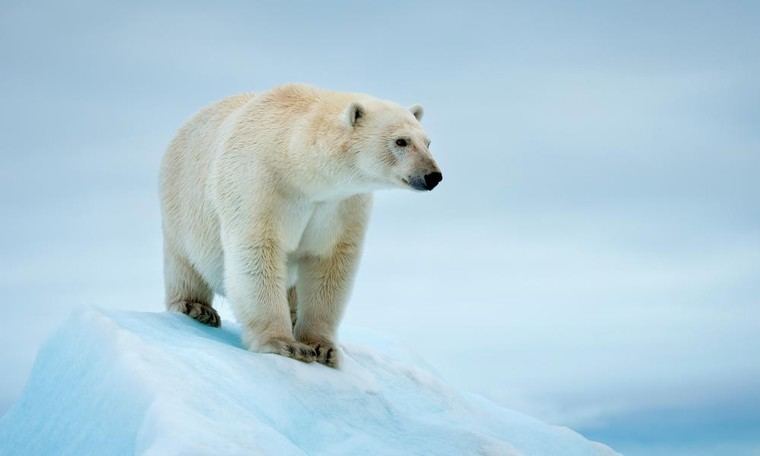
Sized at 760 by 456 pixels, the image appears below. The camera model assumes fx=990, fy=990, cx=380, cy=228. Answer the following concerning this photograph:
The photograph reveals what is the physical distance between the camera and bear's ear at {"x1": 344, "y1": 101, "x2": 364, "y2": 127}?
9141 mm

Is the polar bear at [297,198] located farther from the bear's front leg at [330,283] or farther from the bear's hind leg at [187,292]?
the bear's hind leg at [187,292]

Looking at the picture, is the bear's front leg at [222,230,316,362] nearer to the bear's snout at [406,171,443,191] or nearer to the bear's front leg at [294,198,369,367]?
the bear's front leg at [294,198,369,367]

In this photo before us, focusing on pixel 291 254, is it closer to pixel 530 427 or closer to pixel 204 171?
pixel 204 171

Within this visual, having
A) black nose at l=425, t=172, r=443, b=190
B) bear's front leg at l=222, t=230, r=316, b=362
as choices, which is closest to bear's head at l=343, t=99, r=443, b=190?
black nose at l=425, t=172, r=443, b=190

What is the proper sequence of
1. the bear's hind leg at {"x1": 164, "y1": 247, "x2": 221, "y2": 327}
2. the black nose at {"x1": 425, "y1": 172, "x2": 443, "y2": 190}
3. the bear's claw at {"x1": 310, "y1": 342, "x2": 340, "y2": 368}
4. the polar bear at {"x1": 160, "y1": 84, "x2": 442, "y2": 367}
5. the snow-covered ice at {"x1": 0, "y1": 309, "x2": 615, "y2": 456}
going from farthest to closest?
the bear's hind leg at {"x1": 164, "y1": 247, "x2": 221, "y2": 327} < the bear's claw at {"x1": 310, "y1": 342, "x2": 340, "y2": 368} < the polar bear at {"x1": 160, "y1": 84, "x2": 442, "y2": 367} < the black nose at {"x1": 425, "y1": 172, "x2": 443, "y2": 190} < the snow-covered ice at {"x1": 0, "y1": 309, "x2": 615, "y2": 456}

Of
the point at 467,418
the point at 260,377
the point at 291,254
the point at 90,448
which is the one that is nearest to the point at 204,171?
the point at 291,254

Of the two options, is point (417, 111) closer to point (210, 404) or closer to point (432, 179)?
point (432, 179)

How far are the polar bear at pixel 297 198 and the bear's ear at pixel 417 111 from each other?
0.07 feet

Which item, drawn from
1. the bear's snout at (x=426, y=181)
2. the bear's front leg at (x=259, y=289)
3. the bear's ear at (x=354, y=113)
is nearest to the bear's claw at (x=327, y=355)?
the bear's front leg at (x=259, y=289)

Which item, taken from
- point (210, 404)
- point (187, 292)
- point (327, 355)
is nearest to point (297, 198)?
point (327, 355)

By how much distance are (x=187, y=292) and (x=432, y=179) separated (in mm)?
3488

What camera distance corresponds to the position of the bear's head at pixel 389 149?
888 centimetres

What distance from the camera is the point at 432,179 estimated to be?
8.84 m

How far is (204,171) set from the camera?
34.0ft
